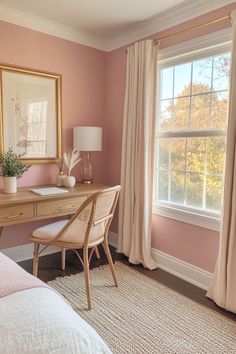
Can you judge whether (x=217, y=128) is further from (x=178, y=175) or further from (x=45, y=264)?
(x=45, y=264)

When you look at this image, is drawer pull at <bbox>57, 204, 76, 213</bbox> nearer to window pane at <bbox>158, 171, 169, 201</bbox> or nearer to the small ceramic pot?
the small ceramic pot

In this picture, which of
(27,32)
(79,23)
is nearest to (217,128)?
(79,23)

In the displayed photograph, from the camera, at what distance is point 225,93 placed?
2186 mm

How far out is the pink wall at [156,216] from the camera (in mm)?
2283

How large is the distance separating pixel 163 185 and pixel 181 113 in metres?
0.73

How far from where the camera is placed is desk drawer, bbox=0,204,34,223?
6.79 feet

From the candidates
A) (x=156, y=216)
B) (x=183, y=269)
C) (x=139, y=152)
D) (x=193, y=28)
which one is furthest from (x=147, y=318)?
(x=193, y=28)

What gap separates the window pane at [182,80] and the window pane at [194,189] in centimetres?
77

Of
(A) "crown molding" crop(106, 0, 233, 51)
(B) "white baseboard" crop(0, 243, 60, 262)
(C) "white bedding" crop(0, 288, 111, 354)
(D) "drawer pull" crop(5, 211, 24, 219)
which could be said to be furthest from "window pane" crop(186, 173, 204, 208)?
(C) "white bedding" crop(0, 288, 111, 354)

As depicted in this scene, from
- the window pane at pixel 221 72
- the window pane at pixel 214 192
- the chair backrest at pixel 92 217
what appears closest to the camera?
the chair backrest at pixel 92 217

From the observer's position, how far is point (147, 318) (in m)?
1.89

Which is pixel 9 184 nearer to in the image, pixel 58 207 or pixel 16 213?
pixel 16 213

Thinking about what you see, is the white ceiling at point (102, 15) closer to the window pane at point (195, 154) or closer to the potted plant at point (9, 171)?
the window pane at point (195, 154)

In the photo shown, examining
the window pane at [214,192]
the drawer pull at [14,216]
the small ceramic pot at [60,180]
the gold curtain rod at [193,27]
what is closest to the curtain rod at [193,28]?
the gold curtain rod at [193,27]
